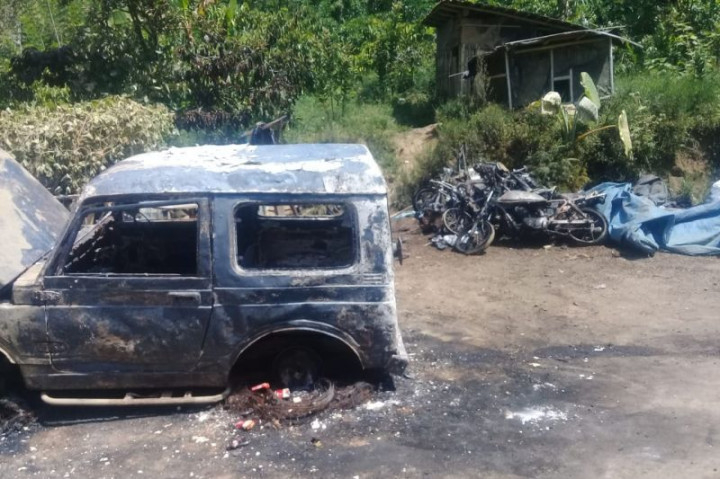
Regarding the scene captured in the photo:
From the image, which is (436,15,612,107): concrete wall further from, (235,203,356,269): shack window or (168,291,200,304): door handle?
(168,291,200,304): door handle

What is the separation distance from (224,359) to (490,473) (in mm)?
1950

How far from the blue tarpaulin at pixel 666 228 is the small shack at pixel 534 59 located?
5882 mm

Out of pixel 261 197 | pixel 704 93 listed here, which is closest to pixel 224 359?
pixel 261 197

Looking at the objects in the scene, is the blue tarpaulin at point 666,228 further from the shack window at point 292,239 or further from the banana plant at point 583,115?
the shack window at point 292,239

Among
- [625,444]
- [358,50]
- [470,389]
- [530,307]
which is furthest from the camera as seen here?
[358,50]

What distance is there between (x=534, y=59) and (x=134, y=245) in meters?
13.2

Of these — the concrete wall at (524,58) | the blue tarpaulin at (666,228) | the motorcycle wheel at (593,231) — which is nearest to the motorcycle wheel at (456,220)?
the motorcycle wheel at (593,231)

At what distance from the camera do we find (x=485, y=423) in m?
5.59

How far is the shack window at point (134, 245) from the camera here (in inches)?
237

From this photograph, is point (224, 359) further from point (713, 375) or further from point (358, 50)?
point (358, 50)

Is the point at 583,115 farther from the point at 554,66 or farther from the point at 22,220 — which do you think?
the point at 22,220

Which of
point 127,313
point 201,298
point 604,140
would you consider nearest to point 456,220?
point 604,140

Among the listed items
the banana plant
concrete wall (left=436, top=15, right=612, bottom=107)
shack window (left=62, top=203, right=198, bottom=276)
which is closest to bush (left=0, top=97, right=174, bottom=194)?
shack window (left=62, top=203, right=198, bottom=276)

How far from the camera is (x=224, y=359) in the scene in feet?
18.2
